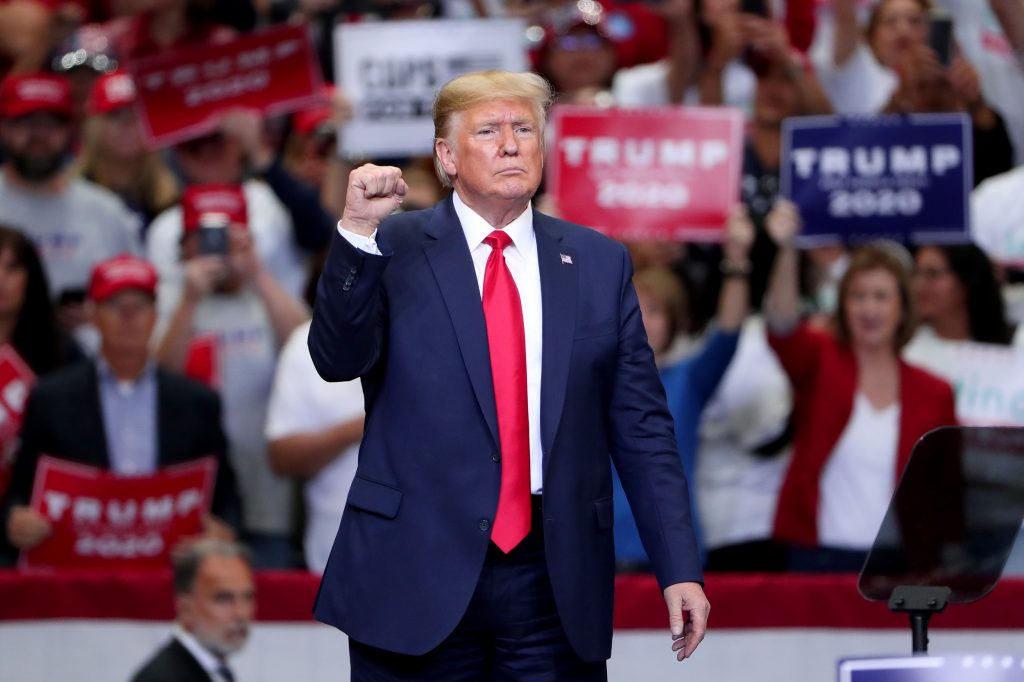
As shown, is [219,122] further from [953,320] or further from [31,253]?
[953,320]

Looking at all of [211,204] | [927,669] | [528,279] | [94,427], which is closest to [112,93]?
[211,204]

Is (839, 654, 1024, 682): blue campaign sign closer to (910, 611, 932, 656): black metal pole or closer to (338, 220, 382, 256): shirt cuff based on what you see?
(910, 611, 932, 656): black metal pole

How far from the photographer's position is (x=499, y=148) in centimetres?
320

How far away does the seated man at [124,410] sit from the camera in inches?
234

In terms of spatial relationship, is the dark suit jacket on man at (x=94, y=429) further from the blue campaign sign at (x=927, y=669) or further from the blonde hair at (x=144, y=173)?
the blue campaign sign at (x=927, y=669)

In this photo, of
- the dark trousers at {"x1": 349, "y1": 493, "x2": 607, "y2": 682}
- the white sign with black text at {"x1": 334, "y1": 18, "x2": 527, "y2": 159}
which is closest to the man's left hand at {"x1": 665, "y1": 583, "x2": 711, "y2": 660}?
the dark trousers at {"x1": 349, "y1": 493, "x2": 607, "y2": 682}

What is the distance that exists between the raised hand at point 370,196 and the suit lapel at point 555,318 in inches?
13.8

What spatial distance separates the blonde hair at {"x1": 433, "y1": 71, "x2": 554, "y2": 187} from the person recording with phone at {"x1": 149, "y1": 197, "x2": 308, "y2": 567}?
321 cm

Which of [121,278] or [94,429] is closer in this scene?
[94,429]

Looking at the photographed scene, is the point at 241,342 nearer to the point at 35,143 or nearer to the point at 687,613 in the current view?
the point at 35,143

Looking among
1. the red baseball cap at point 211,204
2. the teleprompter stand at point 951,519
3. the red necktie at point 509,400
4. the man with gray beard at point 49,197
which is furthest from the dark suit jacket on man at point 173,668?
the teleprompter stand at point 951,519

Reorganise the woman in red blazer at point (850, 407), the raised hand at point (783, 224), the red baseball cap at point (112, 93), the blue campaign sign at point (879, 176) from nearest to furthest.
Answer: the woman in red blazer at point (850, 407) → the raised hand at point (783, 224) → the blue campaign sign at point (879, 176) → the red baseball cap at point (112, 93)

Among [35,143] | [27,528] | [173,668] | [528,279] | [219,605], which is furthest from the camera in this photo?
[35,143]

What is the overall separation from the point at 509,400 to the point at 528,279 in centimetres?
25
